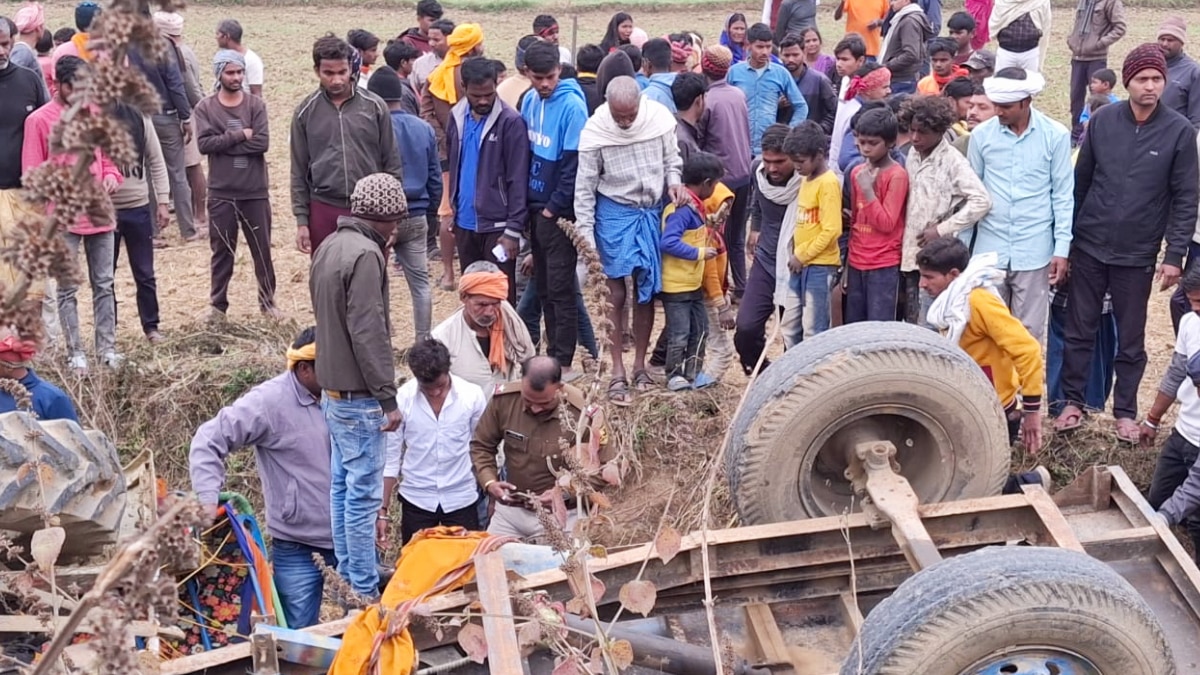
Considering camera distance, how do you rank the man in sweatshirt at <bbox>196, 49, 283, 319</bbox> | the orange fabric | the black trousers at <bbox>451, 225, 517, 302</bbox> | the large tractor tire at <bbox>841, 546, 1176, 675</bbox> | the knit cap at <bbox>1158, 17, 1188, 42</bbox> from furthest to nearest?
the knit cap at <bbox>1158, 17, 1188, 42</bbox> → the man in sweatshirt at <bbox>196, 49, 283, 319</bbox> → the black trousers at <bbox>451, 225, 517, 302</bbox> → the orange fabric → the large tractor tire at <bbox>841, 546, 1176, 675</bbox>

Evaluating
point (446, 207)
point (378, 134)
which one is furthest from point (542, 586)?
point (446, 207)

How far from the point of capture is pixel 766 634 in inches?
188

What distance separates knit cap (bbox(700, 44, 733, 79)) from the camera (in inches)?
364

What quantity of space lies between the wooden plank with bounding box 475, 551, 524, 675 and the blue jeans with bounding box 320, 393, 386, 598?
1527 millimetres

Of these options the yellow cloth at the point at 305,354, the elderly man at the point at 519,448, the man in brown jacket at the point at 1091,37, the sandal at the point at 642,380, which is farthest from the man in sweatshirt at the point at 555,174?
the man in brown jacket at the point at 1091,37

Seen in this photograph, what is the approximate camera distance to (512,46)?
20.5 m

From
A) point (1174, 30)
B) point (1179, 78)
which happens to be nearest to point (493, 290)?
point (1179, 78)

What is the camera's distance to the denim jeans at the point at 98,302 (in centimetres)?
834

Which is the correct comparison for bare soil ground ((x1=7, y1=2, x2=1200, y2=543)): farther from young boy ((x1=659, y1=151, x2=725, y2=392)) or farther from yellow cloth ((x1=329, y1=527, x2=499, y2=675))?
yellow cloth ((x1=329, y1=527, x2=499, y2=675))

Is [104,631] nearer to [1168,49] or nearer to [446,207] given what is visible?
[446,207]

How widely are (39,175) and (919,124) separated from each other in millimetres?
6132

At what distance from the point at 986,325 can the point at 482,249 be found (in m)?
3.59

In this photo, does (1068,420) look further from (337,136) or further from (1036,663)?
(337,136)

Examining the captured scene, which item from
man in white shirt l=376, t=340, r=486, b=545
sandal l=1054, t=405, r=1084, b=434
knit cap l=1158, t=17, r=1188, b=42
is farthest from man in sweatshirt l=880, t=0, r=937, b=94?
man in white shirt l=376, t=340, r=486, b=545
